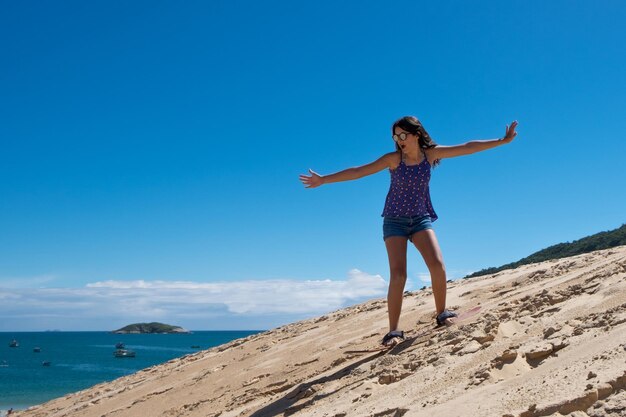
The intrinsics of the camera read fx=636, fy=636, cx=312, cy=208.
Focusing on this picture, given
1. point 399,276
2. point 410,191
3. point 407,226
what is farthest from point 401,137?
point 399,276

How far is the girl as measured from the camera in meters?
4.96

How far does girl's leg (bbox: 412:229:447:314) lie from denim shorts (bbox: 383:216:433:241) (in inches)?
1.6

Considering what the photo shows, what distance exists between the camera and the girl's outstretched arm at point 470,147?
4.84 meters

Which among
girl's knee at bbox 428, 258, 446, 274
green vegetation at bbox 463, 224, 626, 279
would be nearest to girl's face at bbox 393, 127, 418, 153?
girl's knee at bbox 428, 258, 446, 274

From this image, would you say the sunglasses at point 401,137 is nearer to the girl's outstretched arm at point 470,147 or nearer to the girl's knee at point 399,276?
the girl's outstretched arm at point 470,147

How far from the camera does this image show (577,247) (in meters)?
17.8

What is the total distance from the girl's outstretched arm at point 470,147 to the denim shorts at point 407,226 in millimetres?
527

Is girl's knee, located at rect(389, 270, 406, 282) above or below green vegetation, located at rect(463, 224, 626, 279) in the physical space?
below

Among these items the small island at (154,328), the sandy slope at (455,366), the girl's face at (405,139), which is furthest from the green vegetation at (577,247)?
the small island at (154,328)

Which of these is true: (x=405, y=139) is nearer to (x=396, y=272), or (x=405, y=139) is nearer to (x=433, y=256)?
(x=433, y=256)

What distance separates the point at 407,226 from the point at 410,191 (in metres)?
0.28

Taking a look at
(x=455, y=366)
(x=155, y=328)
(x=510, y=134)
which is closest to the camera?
(x=455, y=366)

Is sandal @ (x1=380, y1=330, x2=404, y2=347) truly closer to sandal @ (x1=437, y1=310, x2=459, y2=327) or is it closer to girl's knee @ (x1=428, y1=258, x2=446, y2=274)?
sandal @ (x1=437, y1=310, x2=459, y2=327)

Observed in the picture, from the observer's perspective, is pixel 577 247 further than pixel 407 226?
Yes
